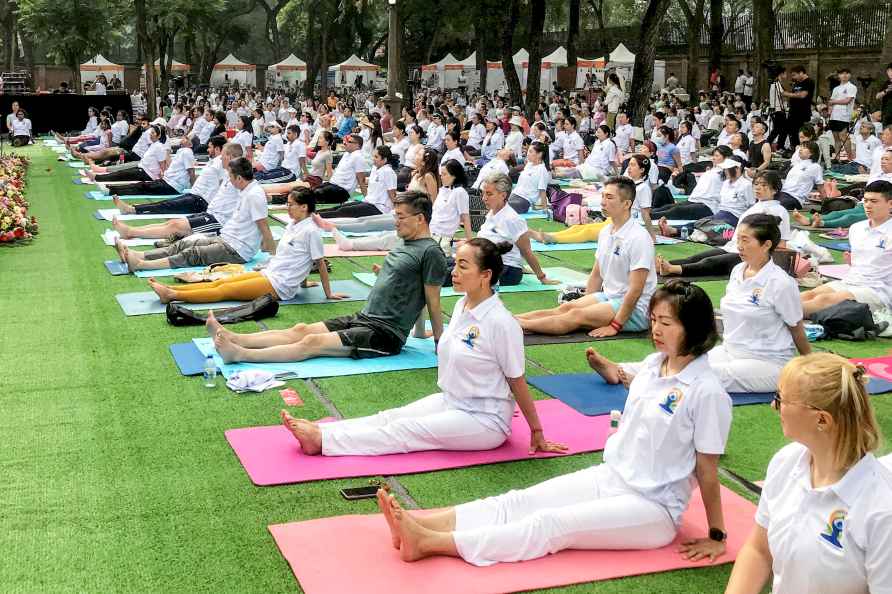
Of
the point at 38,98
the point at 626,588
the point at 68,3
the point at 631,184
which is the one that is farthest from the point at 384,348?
the point at 68,3

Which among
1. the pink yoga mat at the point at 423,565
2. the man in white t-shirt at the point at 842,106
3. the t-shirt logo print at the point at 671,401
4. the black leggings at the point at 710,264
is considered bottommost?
the pink yoga mat at the point at 423,565

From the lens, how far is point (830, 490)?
3146mm

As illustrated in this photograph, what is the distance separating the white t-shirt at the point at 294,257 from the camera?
9.38 meters

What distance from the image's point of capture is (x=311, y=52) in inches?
1852

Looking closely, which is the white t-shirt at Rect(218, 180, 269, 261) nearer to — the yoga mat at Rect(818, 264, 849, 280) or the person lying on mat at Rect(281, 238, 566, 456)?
the person lying on mat at Rect(281, 238, 566, 456)

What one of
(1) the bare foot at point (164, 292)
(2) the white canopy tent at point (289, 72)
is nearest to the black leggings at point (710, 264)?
(1) the bare foot at point (164, 292)

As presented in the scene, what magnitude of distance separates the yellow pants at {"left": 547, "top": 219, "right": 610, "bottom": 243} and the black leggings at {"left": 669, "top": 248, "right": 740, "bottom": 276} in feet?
7.63

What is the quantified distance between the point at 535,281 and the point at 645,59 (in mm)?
14437


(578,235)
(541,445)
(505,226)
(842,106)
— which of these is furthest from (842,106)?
(541,445)

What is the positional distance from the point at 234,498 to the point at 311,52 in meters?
43.6

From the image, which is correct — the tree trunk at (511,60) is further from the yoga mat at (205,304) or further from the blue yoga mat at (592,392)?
the blue yoga mat at (592,392)

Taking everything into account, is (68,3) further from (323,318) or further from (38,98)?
(323,318)

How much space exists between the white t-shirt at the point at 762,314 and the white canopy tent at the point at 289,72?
162ft

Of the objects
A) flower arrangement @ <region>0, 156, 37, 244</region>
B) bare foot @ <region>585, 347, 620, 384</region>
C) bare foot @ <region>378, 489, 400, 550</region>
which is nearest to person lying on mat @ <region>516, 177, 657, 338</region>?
bare foot @ <region>585, 347, 620, 384</region>
